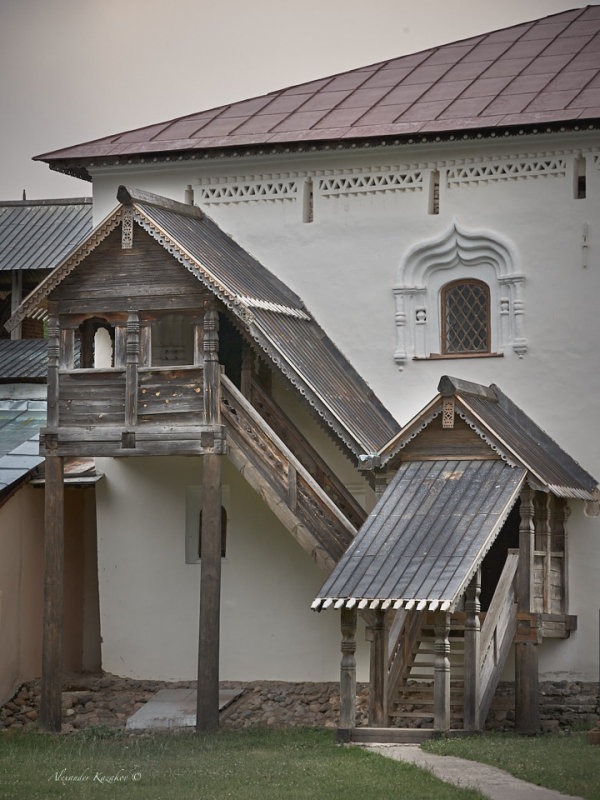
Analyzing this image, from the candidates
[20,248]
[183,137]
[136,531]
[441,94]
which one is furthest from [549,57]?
[20,248]

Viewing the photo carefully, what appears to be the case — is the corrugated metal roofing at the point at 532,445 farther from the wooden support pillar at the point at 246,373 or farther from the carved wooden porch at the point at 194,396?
the wooden support pillar at the point at 246,373

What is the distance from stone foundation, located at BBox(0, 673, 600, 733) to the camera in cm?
1923

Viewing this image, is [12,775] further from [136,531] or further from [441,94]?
[441,94]

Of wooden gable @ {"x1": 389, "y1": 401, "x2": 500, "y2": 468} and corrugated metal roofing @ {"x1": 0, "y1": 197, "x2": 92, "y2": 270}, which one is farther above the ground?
corrugated metal roofing @ {"x1": 0, "y1": 197, "x2": 92, "y2": 270}

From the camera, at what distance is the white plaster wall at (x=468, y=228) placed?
1981 centimetres

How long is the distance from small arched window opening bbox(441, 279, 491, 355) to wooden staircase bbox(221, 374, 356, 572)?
277 centimetres

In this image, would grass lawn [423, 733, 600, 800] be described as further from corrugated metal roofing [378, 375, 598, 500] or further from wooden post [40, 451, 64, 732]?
wooden post [40, 451, 64, 732]

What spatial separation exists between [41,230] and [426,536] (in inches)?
528

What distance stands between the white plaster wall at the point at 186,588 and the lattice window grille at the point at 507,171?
473cm

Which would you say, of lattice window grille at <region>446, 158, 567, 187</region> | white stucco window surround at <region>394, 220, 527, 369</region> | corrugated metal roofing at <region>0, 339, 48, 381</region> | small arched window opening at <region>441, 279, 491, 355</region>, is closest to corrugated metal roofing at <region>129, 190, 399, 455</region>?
white stucco window surround at <region>394, 220, 527, 369</region>

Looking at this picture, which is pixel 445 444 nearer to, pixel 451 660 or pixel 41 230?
pixel 451 660

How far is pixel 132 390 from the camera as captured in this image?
64.5 ft

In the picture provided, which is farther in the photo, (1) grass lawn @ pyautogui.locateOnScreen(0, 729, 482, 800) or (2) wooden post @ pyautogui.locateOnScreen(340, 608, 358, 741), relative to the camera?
(2) wooden post @ pyautogui.locateOnScreen(340, 608, 358, 741)

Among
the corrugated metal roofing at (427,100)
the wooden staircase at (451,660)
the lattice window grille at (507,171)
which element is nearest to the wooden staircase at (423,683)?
the wooden staircase at (451,660)
